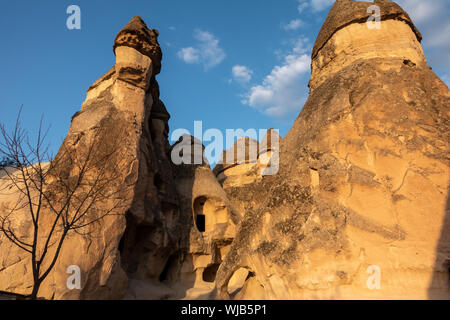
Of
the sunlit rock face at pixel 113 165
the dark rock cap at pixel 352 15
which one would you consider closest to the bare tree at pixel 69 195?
the sunlit rock face at pixel 113 165

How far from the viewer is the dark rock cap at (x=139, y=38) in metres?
11.2

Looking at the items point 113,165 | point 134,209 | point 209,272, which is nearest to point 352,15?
point 113,165

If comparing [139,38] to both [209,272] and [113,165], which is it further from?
[209,272]

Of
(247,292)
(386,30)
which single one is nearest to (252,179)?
(247,292)

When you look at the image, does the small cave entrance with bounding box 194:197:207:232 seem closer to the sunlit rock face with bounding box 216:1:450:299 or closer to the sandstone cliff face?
the sandstone cliff face

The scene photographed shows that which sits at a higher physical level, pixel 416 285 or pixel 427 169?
pixel 427 169

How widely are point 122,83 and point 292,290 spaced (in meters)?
8.77

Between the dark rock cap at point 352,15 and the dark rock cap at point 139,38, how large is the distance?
21.8 feet

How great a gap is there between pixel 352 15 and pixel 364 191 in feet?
13.1

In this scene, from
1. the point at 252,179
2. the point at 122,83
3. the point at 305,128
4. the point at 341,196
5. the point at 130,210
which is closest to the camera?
the point at 341,196

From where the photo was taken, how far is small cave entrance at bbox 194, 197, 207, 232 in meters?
14.2

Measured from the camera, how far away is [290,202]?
18.6 feet

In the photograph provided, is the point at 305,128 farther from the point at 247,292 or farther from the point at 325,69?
the point at 247,292

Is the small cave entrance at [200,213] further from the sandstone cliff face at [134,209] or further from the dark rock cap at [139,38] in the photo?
the dark rock cap at [139,38]
